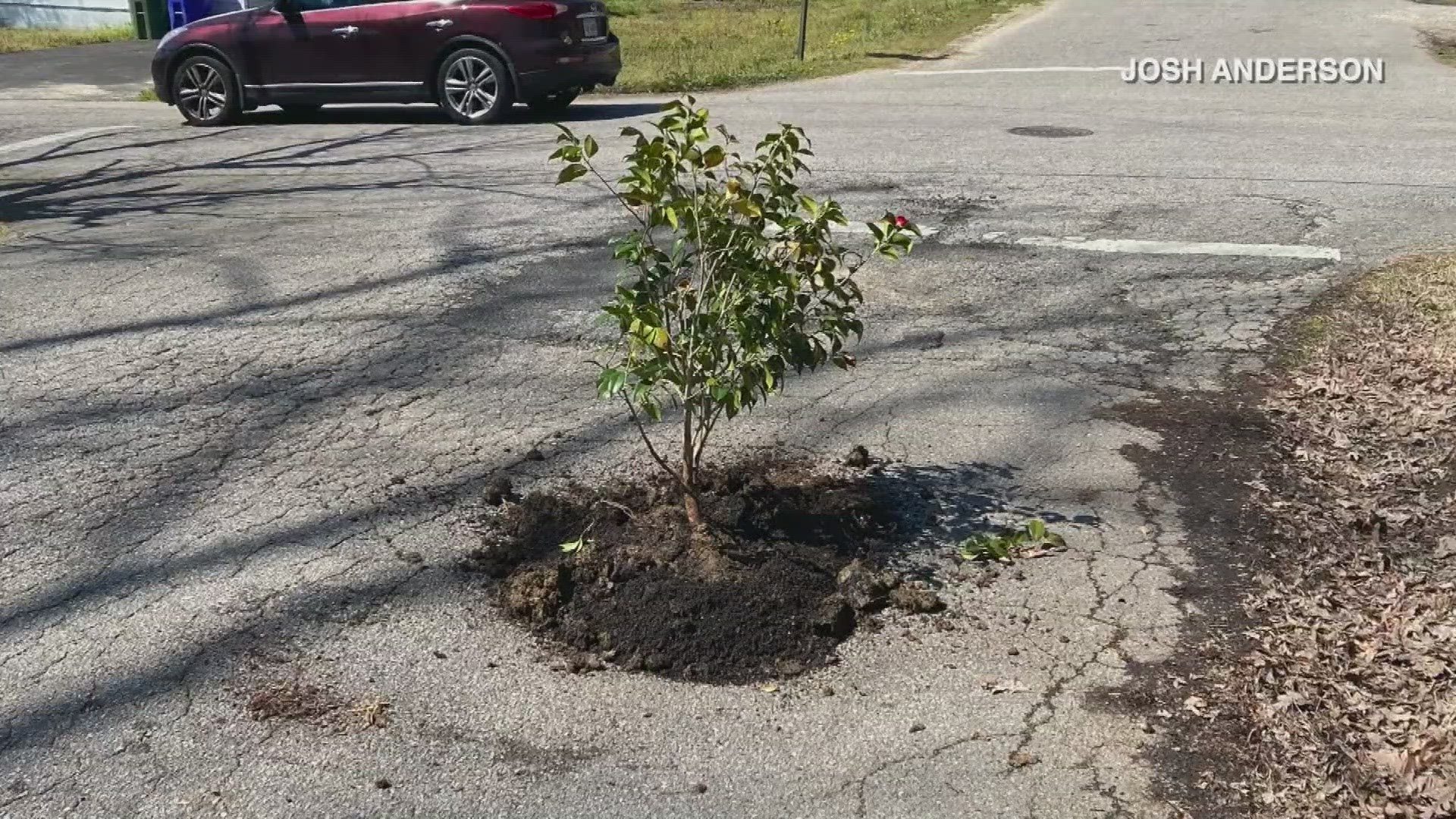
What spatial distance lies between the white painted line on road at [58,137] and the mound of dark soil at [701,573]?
410 inches

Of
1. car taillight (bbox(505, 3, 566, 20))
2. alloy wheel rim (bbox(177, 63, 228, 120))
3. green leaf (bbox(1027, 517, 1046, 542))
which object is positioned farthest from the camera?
alloy wheel rim (bbox(177, 63, 228, 120))

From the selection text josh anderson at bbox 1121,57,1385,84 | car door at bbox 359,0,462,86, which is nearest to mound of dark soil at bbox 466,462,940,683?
car door at bbox 359,0,462,86

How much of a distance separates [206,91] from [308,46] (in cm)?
124

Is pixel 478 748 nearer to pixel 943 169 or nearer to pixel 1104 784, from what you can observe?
pixel 1104 784

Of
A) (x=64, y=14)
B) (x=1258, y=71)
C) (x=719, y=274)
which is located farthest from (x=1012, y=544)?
(x=64, y=14)

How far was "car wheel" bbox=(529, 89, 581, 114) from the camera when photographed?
14.6 metres

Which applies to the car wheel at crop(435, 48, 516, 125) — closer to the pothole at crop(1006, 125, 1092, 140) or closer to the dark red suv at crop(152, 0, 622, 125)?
the dark red suv at crop(152, 0, 622, 125)

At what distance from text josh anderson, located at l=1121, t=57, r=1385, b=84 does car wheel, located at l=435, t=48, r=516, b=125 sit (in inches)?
284

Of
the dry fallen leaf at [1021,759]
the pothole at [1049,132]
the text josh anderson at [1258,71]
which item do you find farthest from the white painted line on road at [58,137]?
the dry fallen leaf at [1021,759]

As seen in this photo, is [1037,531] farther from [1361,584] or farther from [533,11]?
[533,11]

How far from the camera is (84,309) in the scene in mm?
7297

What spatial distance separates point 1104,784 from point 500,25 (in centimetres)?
1152

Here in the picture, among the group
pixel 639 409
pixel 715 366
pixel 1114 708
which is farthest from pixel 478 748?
pixel 639 409

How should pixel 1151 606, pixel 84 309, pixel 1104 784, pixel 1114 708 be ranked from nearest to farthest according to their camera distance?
pixel 1104 784 < pixel 1114 708 < pixel 1151 606 < pixel 84 309
